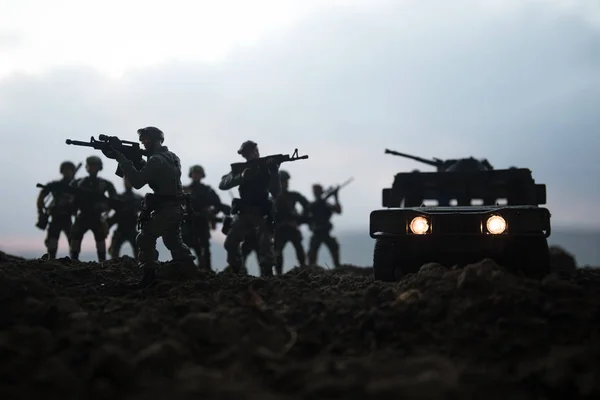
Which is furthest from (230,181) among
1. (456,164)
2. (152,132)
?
(456,164)

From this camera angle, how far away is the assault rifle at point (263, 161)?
7.61 metres

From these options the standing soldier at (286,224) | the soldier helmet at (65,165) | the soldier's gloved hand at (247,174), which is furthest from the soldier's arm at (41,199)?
the soldier's gloved hand at (247,174)

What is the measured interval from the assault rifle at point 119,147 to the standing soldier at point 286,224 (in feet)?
19.3

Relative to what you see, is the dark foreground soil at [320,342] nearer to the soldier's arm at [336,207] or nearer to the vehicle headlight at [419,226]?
the vehicle headlight at [419,226]

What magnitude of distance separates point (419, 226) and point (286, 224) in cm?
750

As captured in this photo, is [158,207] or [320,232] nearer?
[158,207]

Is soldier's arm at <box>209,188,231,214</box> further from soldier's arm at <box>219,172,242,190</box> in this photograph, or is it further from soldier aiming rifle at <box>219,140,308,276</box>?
soldier aiming rifle at <box>219,140,308,276</box>

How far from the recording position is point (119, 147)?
21.1 feet

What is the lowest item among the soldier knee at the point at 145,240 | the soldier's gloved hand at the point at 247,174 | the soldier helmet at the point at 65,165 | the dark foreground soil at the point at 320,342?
the dark foreground soil at the point at 320,342

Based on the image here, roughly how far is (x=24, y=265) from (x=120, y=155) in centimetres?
208

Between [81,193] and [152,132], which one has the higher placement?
[152,132]

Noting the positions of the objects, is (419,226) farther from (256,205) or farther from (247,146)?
(247,146)

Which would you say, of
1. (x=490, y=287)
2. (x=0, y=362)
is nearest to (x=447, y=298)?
(x=490, y=287)

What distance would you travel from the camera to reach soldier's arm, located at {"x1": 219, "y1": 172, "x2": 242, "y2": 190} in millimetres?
7766
